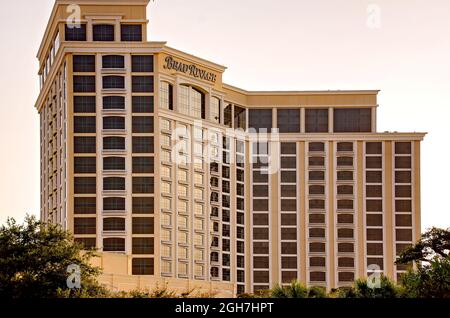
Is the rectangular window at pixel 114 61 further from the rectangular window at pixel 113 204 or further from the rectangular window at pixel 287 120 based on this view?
the rectangular window at pixel 287 120

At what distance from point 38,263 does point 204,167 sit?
66084 millimetres

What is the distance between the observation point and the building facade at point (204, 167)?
109375 millimetres

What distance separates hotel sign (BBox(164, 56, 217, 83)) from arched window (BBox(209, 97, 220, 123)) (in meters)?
2.99

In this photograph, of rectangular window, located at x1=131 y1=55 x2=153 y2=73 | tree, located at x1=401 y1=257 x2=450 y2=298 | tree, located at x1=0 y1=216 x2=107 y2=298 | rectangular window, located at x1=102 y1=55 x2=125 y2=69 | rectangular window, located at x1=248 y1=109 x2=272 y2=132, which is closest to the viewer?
tree, located at x1=401 y1=257 x2=450 y2=298

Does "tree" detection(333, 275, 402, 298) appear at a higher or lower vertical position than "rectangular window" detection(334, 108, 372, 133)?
lower

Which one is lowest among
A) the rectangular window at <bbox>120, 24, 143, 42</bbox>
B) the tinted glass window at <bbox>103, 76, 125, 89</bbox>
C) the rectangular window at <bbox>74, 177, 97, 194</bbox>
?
the rectangular window at <bbox>74, 177, 97, 194</bbox>

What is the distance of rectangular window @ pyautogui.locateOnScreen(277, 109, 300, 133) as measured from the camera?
5305 inches

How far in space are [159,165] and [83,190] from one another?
9.36 metres

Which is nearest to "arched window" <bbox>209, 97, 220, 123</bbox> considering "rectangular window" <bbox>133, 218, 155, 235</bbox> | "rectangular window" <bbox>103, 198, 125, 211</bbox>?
"rectangular window" <bbox>103, 198, 125, 211</bbox>

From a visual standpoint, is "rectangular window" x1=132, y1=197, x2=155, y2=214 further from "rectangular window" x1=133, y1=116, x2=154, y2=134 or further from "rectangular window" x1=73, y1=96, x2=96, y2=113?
"rectangular window" x1=73, y1=96, x2=96, y2=113

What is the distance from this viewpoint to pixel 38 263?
2148 inches

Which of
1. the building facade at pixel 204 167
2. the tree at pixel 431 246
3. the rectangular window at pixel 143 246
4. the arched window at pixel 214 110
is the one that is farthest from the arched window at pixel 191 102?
the tree at pixel 431 246
